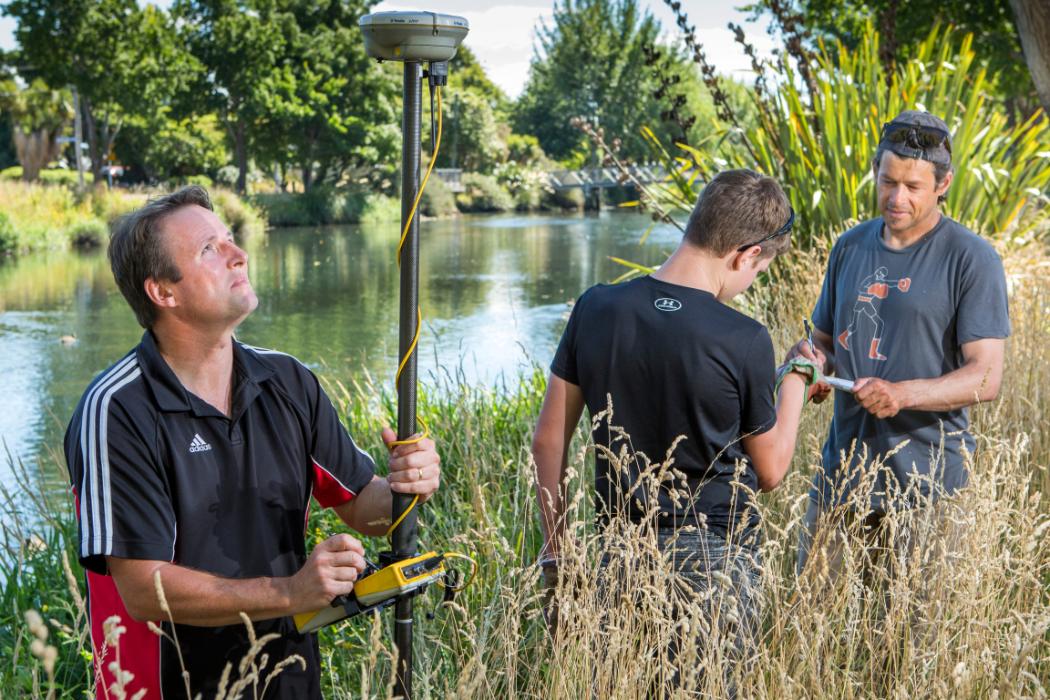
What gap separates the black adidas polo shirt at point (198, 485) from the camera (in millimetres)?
1988

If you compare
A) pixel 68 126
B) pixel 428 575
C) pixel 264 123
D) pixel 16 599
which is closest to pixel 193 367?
pixel 428 575

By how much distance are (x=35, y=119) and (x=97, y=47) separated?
15180 millimetres

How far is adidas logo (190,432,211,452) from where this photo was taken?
210 cm

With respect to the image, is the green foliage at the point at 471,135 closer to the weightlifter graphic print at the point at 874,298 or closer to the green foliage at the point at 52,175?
the green foliage at the point at 52,175

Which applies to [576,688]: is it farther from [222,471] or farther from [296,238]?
[296,238]

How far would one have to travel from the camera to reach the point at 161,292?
7.13ft

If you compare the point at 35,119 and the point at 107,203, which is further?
the point at 35,119

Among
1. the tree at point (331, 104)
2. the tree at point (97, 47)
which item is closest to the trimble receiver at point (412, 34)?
the tree at point (97, 47)

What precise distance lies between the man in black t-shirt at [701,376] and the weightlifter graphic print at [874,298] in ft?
2.29

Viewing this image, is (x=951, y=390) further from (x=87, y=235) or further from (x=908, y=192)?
(x=87, y=235)

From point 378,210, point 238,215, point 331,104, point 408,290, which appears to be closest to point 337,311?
point 408,290

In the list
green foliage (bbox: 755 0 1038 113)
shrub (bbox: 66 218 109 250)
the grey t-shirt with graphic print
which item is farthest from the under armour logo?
A: shrub (bbox: 66 218 109 250)

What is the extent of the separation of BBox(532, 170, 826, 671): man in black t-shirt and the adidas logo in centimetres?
81

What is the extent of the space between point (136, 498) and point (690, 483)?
3.96 feet
